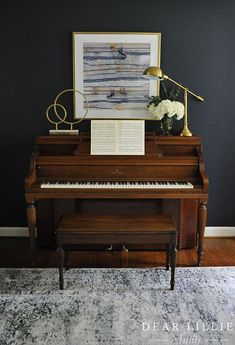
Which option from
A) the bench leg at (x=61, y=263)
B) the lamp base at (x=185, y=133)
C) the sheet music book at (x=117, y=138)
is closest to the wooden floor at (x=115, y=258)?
the bench leg at (x=61, y=263)

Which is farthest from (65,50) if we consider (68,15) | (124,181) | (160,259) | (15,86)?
(160,259)

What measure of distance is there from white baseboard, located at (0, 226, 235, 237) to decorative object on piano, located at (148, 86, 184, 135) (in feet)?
3.68

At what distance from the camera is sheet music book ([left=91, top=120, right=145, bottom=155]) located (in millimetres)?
2945

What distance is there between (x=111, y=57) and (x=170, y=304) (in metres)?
2.19

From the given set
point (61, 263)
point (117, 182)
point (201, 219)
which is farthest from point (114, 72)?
point (61, 263)

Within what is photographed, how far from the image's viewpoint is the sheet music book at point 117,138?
9.66 feet

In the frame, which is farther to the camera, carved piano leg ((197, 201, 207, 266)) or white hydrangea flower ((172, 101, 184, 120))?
white hydrangea flower ((172, 101, 184, 120))

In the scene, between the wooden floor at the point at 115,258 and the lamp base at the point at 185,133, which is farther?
the lamp base at the point at 185,133

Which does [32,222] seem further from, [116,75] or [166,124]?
[116,75]

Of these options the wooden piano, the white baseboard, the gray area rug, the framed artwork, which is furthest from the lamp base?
the gray area rug

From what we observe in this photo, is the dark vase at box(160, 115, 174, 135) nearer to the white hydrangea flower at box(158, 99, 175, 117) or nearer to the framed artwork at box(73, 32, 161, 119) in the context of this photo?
the white hydrangea flower at box(158, 99, 175, 117)

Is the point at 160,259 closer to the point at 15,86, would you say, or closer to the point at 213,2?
the point at 15,86

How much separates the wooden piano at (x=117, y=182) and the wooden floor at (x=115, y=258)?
0.11 m

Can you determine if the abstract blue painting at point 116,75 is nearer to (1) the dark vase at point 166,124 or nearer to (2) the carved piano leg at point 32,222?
(1) the dark vase at point 166,124
